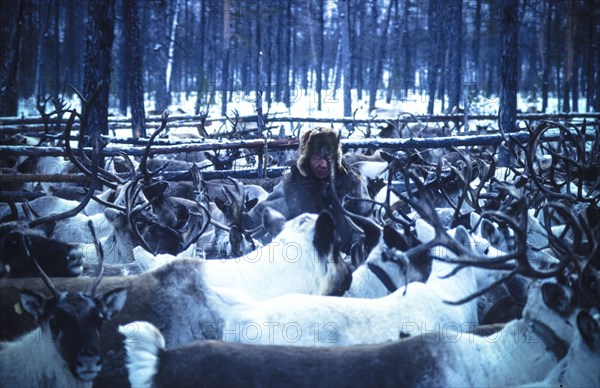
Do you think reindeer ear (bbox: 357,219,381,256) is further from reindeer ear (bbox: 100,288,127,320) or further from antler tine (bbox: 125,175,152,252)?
reindeer ear (bbox: 100,288,127,320)

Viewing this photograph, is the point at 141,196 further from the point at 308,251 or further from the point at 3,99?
the point at 3,99

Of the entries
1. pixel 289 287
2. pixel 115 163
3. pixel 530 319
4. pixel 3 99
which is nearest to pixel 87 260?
pixel 289 287

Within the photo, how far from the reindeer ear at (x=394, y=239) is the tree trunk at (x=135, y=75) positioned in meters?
7.93

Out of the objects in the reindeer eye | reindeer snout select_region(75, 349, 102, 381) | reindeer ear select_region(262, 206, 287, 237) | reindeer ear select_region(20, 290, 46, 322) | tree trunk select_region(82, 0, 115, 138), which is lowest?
reindeer snout select_region(75, 349, 102, 381)

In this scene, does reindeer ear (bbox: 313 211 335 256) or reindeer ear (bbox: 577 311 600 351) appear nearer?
reindeer ear (bbox: 577 311 600 351)

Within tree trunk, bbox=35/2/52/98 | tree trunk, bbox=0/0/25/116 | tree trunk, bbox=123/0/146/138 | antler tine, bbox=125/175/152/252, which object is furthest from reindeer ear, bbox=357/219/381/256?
tree trunk, bbox=35/2/52/98

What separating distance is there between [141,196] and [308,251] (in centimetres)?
258

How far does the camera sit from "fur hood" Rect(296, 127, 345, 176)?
16.2 feet

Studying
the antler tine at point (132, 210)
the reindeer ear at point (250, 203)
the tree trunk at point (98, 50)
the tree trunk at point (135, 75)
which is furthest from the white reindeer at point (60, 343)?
the tree trunk at point (135, 75)

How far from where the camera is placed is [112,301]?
266 cm

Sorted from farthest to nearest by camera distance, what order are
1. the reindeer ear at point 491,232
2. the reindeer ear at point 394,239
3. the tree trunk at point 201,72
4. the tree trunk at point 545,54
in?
the tree trunk at point 545,54 → the tree trunk at point 201,72 → the reindeer ear at point 491,232 → the reindeer ear at point 394,239

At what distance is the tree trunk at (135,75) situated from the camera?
1081 centimetres

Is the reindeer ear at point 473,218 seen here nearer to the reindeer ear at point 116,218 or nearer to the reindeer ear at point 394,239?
the reindeer ear at point 394,239

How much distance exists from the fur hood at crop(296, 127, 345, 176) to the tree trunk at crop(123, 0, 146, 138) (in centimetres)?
634
